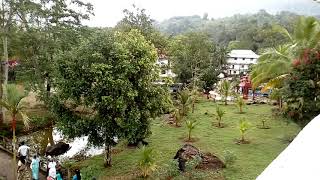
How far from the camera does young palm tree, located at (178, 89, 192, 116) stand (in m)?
22.4

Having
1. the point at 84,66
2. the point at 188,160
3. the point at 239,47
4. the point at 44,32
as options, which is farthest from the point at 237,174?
the point at 239,47

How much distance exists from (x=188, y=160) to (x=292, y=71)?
209 inches

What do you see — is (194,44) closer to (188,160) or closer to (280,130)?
(280,130)

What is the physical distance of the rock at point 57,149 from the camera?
17.0 metres

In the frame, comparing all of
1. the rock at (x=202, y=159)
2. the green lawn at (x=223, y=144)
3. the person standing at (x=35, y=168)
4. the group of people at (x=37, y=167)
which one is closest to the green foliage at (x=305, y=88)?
the green lawn at (x=223, y=144)

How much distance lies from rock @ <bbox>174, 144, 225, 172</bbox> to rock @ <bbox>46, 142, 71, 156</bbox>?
5685mm

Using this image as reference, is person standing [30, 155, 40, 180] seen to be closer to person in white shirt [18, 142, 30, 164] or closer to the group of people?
the group of people

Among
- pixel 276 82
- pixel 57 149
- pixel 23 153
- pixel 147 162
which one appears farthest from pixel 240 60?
pixel 23 153

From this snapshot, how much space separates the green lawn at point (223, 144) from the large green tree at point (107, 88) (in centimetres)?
146

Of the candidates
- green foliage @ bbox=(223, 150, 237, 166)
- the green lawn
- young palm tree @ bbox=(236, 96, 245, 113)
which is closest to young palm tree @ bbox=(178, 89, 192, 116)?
the green lawn

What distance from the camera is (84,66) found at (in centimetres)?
1361

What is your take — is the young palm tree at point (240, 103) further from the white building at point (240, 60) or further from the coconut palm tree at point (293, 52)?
the white building at point (240, 60)

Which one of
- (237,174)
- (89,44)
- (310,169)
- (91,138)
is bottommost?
(237,174)

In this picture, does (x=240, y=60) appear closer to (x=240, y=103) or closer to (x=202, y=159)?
(x=240, y=103)
